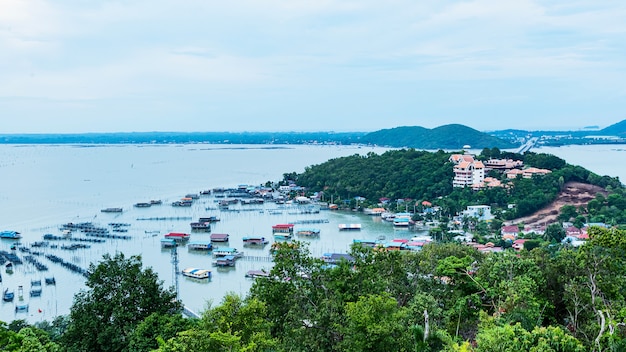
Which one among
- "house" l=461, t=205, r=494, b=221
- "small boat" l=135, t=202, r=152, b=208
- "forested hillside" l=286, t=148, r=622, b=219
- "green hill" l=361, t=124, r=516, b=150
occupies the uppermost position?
"green hill" l=361, t=124, r=516, b=150

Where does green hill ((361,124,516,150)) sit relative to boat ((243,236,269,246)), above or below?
above

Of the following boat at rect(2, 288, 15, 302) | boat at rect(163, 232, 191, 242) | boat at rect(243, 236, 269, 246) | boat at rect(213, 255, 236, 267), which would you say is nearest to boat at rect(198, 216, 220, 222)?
boat at rect(163, 232, 191, 242)

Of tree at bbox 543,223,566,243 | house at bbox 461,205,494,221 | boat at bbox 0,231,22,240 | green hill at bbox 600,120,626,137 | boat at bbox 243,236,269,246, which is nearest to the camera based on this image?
tree at bbox 543,223,566,243

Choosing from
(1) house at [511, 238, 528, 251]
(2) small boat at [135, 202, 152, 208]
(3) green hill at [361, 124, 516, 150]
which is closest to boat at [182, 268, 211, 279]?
(1) house at [511, 238, 528, 251]

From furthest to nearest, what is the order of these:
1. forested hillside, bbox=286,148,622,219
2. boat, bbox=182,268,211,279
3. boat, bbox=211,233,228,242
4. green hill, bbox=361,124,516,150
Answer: green hill, bbox=361,124,516,150 < forested hillside, bbox=286,148,622,219 < boat, bbox=211,233,228,242 < boat, bbox=182,268,211,279

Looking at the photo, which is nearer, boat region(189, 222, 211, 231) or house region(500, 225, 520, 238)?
house region(500, 225, 520, 238)

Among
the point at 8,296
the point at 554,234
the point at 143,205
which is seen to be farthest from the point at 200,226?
the point at 554,234

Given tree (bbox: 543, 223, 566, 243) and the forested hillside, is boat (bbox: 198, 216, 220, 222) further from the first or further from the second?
tree (bbox: 543, 223, 566, 243)

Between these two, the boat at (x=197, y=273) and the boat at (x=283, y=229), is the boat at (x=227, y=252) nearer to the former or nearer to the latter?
the boat at (x=197, y=273)
